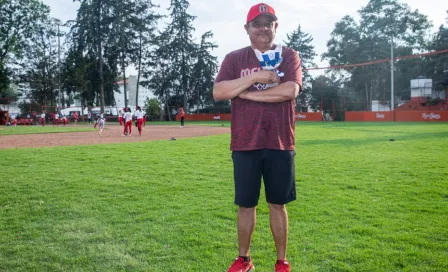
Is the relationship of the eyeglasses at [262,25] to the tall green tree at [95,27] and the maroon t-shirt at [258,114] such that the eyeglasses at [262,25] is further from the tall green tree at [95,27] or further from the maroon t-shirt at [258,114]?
the tall green tree at [95,27]

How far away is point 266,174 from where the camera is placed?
10.6 ft

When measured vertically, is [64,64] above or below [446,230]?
above

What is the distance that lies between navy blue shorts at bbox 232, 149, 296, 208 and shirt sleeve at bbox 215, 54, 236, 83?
2.07 ft

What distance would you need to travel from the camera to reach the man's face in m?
3.26

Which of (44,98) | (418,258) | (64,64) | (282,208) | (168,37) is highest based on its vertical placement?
(168,37)

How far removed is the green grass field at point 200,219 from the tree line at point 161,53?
41.2 meters

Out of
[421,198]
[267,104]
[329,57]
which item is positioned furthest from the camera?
[329,57]

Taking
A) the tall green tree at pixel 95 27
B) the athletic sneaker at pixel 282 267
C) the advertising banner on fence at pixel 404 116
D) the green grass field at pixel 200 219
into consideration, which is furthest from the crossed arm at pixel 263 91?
the tall green tree at pixel 95 27

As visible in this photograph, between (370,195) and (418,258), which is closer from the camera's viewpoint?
(418,258)

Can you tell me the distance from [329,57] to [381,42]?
1055 cm

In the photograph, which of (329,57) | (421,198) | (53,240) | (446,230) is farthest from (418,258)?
(329,57)

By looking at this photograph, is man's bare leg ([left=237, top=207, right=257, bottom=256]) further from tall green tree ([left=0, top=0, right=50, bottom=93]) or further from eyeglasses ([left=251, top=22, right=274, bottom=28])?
tall green tree ([left=0, top=0, right=50, bottom=93])

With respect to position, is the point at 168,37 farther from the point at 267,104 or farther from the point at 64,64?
the point at 267,104

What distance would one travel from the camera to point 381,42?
58.1m
